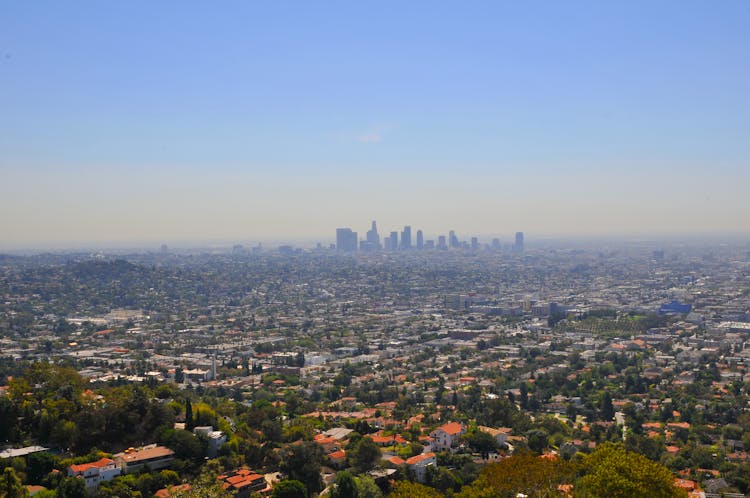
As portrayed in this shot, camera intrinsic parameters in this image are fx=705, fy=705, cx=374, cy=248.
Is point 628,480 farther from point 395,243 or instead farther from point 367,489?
point 395,243

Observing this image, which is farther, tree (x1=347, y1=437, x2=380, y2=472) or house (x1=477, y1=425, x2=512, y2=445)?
house (x1=477, y1=425, x2=512, y2=445)

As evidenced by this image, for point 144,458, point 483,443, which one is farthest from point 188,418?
point 483,443

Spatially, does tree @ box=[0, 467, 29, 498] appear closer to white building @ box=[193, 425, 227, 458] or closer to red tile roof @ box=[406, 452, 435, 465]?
white building @ box=[193, 425, 227, 458]

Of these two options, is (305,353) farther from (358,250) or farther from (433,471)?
(358,250)

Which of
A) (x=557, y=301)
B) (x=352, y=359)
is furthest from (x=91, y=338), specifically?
(x=557, y=301)

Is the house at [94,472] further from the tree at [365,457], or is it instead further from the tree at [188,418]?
the tree at [365,457]

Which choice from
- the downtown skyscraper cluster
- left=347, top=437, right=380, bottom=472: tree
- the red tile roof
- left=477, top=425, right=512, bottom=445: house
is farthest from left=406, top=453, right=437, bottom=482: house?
the downtown skyscraper cluster
